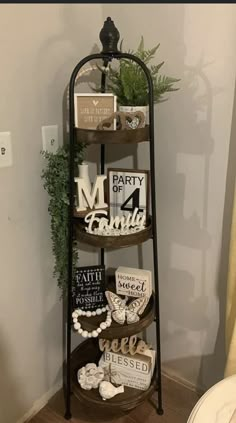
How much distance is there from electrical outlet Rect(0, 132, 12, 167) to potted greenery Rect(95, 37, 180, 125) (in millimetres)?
378

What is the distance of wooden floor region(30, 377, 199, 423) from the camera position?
1548 millimetres

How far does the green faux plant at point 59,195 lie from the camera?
132 centimetres

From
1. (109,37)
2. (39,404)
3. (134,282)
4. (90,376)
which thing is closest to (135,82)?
(109,37)

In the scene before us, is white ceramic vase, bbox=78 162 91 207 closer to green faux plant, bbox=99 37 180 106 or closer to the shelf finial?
green faux plant, bbox=99 37 180 106

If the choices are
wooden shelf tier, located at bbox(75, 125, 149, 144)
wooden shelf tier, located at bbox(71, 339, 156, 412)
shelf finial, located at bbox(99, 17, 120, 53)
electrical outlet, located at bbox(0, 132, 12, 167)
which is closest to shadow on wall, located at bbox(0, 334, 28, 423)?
wooden shelf tier, located at bbox(71, 339, 156, 412)

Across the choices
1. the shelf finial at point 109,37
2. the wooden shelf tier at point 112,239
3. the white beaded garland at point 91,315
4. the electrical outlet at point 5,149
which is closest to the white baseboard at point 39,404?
the white beaded garland at point 91,315

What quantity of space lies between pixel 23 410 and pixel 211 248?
Answer: 3.28ft

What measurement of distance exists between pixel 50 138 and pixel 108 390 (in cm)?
96

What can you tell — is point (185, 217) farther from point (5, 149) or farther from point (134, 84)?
point (5, 149)

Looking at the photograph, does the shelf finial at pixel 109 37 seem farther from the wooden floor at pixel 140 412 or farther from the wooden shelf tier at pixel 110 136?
the wooden floor at pixel 140 412

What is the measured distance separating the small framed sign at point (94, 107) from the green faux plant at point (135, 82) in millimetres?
68

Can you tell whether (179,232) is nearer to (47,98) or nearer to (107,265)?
(107,265)

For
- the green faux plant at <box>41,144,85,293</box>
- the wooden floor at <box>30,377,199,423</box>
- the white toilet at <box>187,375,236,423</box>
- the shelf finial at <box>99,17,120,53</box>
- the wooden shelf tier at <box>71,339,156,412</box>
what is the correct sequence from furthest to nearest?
the wooden floor at <box>30,377,199,423</box>
the wooden shelf tier at <box>71,339,156,412</box>
the green faux plant at <box>41,144,85,293</box>
the shelf finial at <box>99,17,120,53</box>
the white toilet at <box>187,375,236,423</box>

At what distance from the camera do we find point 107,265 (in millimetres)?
1800
